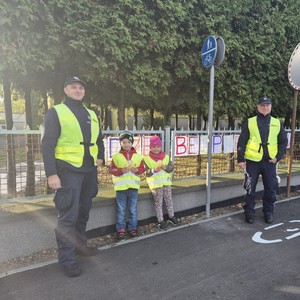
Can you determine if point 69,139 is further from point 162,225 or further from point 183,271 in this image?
point 162,225

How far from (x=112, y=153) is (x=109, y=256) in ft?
4.78

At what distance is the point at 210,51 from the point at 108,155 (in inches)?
84.8

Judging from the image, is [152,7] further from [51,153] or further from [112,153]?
[51,153]

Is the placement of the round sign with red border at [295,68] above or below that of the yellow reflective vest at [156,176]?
above

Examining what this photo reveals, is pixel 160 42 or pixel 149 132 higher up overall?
pixel 160 42

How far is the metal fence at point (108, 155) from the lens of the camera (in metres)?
3.75

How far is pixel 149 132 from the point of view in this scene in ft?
15.2

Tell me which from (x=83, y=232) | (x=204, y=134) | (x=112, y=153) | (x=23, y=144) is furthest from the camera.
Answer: (x=204, y=134)

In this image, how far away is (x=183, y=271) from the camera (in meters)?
3.10

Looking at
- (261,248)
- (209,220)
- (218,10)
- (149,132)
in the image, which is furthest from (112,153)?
(218,10)

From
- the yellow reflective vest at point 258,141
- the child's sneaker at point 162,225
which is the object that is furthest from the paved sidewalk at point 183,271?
the yellow reflective vest at point 258,141

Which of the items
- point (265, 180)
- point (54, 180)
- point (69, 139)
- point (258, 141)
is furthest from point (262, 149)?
point (54, 180)

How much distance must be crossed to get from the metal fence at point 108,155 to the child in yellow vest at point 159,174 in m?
0.43

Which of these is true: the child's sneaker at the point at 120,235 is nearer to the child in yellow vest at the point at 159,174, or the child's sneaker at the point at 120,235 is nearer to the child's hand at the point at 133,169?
the child in yellow vest at the point at 159,174
